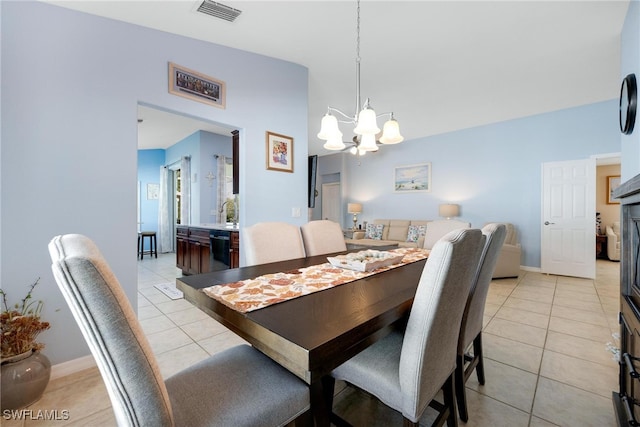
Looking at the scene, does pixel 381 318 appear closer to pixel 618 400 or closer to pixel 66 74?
pixel 618 400

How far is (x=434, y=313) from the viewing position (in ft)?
2.77

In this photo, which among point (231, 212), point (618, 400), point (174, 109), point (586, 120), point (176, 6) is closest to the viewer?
point (618, 400)

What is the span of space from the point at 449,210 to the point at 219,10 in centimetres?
479

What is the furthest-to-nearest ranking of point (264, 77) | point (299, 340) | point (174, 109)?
point (264, 77)
point (174, 109)
point (299, 340)

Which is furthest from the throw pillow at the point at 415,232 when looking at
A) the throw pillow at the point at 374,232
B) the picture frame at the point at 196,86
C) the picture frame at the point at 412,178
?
the picture frame at the point at 196,86

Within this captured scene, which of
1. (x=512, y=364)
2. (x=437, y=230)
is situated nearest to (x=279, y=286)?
(x=437, y=230)

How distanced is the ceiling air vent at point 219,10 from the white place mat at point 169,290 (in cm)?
298

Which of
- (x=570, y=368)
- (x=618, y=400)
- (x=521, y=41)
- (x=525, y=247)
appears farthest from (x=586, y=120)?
(x=618, y=400)

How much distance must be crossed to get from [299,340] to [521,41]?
11.4 ft

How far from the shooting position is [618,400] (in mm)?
1326

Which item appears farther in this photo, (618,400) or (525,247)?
(525,247)

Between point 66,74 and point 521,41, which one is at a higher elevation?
point 521,41

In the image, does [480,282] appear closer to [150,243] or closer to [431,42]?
[431,42]

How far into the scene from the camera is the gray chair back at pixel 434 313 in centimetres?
82
